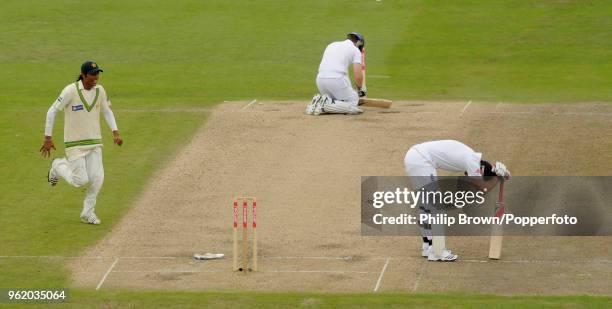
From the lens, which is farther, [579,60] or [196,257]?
[579,60]

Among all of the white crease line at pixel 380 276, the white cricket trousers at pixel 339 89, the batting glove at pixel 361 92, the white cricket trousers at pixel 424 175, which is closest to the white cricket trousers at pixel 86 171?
the white crease line at pixel 380 276

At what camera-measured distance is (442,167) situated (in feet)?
58.8

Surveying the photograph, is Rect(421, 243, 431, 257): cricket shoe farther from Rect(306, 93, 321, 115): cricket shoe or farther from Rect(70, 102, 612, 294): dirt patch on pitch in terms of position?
Rect(306, 93, 321, 115): cricket shoe

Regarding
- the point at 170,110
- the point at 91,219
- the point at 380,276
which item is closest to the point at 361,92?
the point at 170,110

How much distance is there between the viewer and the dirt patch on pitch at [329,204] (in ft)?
55.7

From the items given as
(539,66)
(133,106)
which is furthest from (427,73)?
(133,106)

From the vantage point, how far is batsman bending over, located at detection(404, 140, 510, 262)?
57.1ft

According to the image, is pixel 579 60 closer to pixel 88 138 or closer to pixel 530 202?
pixel 530 202

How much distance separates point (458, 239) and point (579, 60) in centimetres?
1750

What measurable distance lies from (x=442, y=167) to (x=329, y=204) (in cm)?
316

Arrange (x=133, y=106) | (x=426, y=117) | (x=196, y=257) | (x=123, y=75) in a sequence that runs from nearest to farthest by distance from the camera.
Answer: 1. (x=196, y=257)
2. (x=426, y=117)
3. (x=133, y=106)
4. (x=123, y=75)

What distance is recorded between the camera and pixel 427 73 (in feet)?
111

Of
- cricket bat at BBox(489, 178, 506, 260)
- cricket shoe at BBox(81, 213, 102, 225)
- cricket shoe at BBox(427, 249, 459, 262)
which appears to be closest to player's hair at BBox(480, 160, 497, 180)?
cricket bat at BBox(489, 178, 506, 260)

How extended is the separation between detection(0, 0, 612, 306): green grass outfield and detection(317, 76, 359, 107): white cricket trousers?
273cm
